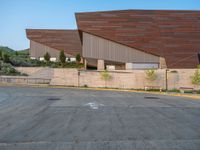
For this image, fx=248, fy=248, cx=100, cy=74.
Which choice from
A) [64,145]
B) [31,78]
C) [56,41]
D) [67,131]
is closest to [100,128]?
[67,131]

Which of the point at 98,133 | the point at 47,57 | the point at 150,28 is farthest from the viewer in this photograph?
the point at 47,57

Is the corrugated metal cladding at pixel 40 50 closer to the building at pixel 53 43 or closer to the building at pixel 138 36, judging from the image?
the building at pixel 53 43

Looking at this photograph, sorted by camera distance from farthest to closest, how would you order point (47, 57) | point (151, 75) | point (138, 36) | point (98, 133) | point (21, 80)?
point (47, 57), point (138, 36), point (21, 80), point (151, 75), point (98, 133)

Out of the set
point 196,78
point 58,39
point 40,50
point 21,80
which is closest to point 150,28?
point 196,78

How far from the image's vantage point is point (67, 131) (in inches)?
283

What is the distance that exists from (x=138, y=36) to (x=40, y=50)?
34831 mm

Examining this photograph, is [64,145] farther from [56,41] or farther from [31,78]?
[56,41]

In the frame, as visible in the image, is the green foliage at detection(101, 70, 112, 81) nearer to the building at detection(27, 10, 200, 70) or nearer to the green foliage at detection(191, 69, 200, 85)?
the building at detection(27, 10, 200, 70)

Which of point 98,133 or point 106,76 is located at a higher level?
point 106,76

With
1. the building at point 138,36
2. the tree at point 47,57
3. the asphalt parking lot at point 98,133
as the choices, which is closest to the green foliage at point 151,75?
the building at point 138,36

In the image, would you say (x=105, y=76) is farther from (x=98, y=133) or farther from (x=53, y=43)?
(x=53, y=43)

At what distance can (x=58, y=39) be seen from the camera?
230 ft

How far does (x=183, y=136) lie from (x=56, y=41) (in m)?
66.0

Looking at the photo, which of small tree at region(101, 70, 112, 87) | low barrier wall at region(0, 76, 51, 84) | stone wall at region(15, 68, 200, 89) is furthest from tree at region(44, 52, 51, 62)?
small tree at region(101, 70, 112, 87)
